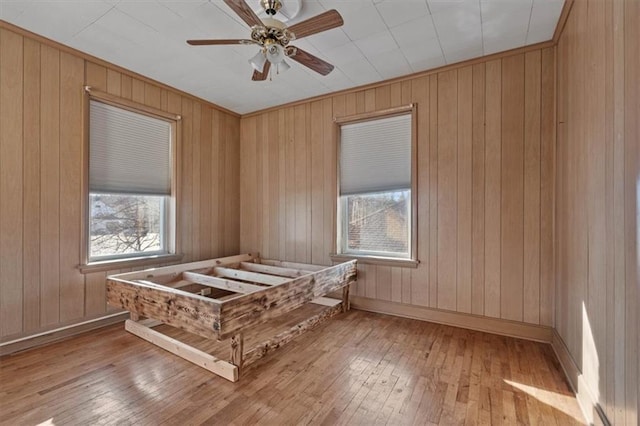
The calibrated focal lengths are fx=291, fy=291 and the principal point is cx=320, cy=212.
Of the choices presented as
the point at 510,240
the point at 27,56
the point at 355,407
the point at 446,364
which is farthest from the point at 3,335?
the point at 510,240

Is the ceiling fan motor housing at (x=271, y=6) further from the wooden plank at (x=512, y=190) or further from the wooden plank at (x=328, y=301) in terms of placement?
the wooden plank at (x=328, y=301)

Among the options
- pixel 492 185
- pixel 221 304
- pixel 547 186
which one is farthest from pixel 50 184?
pixel 547 186

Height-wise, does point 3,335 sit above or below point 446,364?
above

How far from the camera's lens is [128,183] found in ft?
10.9

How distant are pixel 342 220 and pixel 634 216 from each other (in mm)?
2832

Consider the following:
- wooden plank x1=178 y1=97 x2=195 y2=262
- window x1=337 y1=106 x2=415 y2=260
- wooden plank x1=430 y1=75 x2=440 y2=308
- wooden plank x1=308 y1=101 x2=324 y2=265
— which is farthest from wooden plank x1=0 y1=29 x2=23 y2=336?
wooden plank x1=430 y1=75 x2=440 y2=308

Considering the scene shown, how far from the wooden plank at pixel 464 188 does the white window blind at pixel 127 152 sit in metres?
3.48

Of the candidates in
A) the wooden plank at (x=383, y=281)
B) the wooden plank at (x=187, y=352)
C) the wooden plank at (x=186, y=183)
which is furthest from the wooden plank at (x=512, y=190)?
the wooden plank at (x=186, y=183)

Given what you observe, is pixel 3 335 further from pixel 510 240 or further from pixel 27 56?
pixel 510 240

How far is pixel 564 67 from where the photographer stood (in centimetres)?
239

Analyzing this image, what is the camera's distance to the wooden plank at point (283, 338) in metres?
2.28

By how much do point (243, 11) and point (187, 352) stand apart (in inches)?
101

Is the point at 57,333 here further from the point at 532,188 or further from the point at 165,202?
the point at 532,188

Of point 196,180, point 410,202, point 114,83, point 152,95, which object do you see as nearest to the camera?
point 114,83
